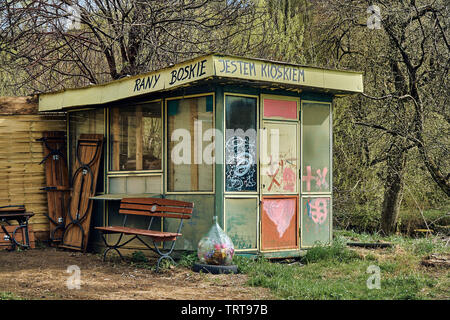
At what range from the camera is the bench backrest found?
349 inches

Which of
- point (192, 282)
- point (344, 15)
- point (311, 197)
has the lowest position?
point (192, 282)

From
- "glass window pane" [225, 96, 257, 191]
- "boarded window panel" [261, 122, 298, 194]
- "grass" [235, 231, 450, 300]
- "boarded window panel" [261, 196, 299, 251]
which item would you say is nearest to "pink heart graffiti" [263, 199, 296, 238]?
"boarded window panel" [261, 196, 299, 251]

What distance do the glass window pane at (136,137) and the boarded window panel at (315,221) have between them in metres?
2.66

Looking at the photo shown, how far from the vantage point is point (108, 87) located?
10094 mm

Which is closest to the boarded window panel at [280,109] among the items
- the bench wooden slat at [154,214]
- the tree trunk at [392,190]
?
the bench wooden slat at [154,214]

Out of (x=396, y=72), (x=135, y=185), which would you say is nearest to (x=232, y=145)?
(x=135, y=185)

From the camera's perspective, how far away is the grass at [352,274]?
673cm

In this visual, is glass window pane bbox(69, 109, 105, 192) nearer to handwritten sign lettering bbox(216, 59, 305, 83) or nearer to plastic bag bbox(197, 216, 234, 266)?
plastic bag bbox(197, 216, 234, 266)

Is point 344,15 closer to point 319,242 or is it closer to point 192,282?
point 319,242

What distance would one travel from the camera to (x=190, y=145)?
9.30 metres

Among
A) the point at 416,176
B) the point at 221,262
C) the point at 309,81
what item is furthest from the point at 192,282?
the point at 416,176

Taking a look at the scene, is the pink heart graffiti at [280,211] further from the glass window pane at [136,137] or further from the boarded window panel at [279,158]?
the glass window pane at [136,137]

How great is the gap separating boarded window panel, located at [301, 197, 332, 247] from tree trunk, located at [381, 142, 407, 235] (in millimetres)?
3532
